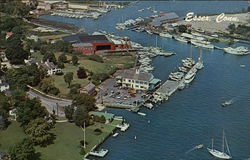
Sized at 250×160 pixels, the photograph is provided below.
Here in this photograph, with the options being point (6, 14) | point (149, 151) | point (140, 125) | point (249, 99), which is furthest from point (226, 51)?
point (6, 14)

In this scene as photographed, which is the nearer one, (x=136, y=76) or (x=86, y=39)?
(x=136, y=76)

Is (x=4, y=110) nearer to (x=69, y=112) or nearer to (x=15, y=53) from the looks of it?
(x=69, y=112)

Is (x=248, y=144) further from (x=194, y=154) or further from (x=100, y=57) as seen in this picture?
(x=100, y=57)

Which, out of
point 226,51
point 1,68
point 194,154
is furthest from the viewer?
point 226,51

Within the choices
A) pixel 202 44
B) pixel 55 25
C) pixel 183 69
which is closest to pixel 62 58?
pixel 183 69

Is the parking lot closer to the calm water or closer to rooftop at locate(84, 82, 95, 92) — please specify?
rooftop at locate(84, 82, 95, 92)

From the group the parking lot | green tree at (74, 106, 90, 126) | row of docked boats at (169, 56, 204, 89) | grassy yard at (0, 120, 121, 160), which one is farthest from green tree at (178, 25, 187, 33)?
green tree at (74, 106, 90, 126)

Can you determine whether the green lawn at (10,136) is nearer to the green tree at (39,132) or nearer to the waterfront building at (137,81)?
the green tree at (39,132)
